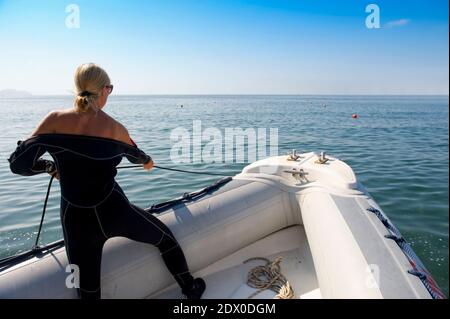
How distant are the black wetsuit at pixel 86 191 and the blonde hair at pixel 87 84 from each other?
0.60 ft

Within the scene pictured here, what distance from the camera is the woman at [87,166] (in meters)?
1.71

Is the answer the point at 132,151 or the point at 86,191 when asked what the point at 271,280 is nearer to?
the point at 132,151

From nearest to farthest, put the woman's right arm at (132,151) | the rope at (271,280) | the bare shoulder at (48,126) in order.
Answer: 1. the bare shoulder at (48,126)
2. the woman's right arm at (132,151)
3. the rope at (271,280)

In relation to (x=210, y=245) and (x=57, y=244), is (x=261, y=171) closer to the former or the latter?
(x=210, y=245)

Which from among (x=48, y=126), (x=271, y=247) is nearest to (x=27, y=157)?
(x=48, y=126)

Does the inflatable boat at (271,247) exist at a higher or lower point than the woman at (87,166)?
lower

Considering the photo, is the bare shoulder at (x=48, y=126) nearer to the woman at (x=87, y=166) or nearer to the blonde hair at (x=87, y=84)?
the woman at (x=87, y=166)

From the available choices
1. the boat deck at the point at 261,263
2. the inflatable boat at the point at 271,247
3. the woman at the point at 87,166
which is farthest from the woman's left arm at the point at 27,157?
the boat deck at the point at 261,263

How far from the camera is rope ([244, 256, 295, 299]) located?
105 inches

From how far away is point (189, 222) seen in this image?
280 centimetres

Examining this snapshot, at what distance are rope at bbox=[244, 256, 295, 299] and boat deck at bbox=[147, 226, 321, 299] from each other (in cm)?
5
